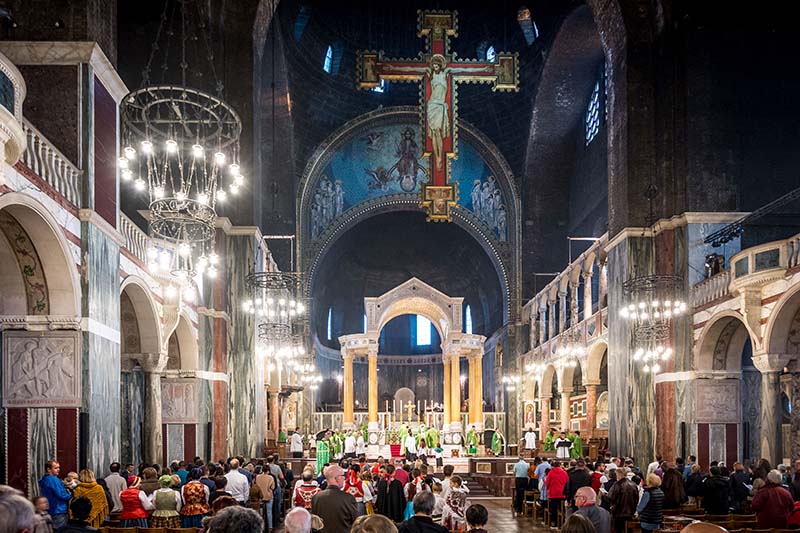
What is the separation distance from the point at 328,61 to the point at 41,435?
2596 cm

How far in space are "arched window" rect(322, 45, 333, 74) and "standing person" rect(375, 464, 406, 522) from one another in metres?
25.2

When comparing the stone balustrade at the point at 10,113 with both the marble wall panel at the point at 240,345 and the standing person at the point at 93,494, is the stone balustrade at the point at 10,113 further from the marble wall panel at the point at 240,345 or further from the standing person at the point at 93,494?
the marble wall panel at the point at 240,345

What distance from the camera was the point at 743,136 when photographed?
19.7m

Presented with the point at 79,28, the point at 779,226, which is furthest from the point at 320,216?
the point at 79,28

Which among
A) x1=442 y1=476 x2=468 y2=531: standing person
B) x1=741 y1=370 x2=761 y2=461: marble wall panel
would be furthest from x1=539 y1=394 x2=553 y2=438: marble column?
x1=442 y1=476 x2=468 y2=531: standing person

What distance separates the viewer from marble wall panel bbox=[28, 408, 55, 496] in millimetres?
11148

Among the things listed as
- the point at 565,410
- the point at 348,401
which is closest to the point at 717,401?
the point at 565,410

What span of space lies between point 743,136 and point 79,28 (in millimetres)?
15305

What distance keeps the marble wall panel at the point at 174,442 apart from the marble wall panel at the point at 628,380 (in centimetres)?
1059

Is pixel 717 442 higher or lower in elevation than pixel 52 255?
lower

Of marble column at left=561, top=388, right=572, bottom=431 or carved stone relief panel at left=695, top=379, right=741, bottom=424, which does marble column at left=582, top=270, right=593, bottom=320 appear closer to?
marble column at left=561, top=388, right=572, bottom=431

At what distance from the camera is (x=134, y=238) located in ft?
49.1

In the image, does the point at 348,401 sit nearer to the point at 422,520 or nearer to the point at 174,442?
the point at 174,442

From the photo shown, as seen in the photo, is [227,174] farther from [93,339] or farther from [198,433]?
[93,339]
